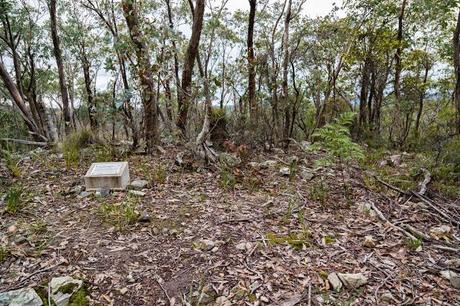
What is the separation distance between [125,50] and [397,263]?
4345 mm

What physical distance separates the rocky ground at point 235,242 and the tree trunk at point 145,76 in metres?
1.46

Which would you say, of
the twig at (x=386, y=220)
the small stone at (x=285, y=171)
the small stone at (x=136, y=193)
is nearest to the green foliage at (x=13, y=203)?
the small stone at (x=136, y=193)

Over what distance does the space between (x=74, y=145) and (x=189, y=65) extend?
2.44 metres

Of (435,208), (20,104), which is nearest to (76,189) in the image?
(435,208)

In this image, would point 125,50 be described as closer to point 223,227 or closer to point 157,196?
point 157,196

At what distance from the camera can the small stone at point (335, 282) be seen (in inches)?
82.8

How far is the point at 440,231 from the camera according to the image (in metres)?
2.83

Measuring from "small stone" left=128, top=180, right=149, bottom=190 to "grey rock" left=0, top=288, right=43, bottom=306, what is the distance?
75.2 inches

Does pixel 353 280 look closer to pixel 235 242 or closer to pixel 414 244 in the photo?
pixel 414 244

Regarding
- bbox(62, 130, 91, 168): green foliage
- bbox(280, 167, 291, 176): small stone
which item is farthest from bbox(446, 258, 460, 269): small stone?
bbox(62, 130, 91, 168): green foliage

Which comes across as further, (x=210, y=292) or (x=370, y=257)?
(x=370, y=257)

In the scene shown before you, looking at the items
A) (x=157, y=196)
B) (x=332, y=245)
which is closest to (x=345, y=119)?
(x=332, y=245)

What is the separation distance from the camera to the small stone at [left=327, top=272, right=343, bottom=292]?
2.10 m

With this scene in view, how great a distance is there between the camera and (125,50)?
14.9 ft
